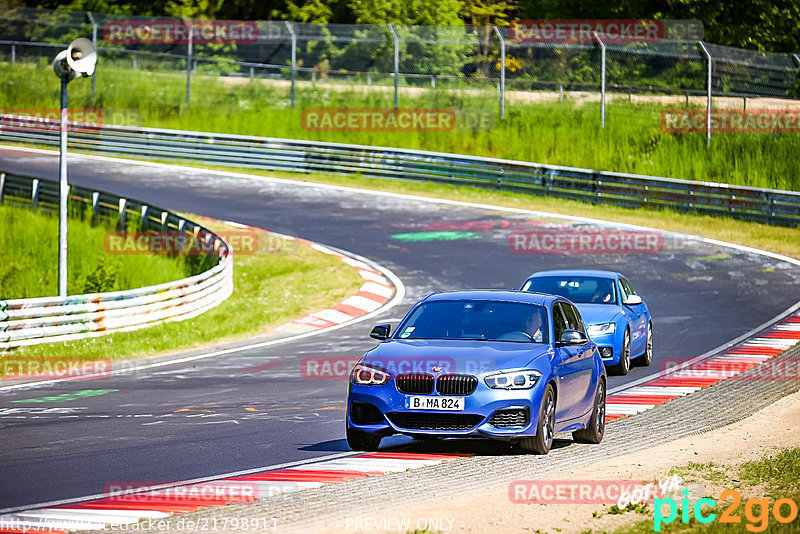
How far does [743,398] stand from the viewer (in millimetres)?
14641

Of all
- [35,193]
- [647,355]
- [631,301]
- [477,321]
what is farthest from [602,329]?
[35,193]

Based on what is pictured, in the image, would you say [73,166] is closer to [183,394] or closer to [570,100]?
[570,100]

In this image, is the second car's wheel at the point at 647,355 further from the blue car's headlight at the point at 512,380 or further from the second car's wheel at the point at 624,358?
the blue car's headlight at the point at 512,380

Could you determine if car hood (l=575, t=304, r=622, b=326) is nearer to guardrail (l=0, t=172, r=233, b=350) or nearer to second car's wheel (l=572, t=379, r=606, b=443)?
second car's wheel (l=572, t=379, r=606, b=443)

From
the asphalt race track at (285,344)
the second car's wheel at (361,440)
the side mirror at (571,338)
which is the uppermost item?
the side mirror at (571,338)

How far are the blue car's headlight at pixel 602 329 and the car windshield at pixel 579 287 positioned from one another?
1.08 m

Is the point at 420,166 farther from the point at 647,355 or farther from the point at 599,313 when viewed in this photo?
the point at 599,313

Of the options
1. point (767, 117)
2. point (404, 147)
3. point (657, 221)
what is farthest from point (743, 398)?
point (404, 147)

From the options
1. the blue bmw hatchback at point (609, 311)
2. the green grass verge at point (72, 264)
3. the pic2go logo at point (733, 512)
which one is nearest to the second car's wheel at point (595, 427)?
the pic2go logo at point (733, 512)

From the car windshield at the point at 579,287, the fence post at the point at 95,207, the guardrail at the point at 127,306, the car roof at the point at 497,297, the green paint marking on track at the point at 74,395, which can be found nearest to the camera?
the car roof at the point at 497,297

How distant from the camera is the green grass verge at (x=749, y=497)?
7859mm

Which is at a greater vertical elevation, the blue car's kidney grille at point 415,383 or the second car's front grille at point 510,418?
the blue car's kidney grille at point 415,383

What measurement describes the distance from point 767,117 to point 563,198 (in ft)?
24.0

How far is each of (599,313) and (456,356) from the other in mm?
7032
